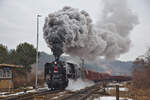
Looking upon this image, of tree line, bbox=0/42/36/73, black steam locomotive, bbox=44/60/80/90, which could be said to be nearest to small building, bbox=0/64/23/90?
black steam locomotive, bbox=44/60/80/90

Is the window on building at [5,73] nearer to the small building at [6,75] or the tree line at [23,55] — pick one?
the small building at [6,75]

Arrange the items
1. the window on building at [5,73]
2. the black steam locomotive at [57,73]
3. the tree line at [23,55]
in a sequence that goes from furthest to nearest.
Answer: the tree line at [23,55], the window on building at [5,73], the black steam locomotive at [57,73]

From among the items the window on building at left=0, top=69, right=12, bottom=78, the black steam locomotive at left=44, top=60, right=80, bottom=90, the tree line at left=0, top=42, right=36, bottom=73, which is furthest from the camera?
the tree line at left=0, top=42, right=36, bottom=73

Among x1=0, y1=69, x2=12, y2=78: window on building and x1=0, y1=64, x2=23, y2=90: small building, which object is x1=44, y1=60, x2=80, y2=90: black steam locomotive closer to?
x1=0, y1=64, x2=23, y2=90: small building

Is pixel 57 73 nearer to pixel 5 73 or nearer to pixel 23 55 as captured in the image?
pixel 5 73

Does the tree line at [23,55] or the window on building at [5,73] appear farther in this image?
the tree line at [23,55]

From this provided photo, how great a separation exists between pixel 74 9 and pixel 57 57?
7.88m

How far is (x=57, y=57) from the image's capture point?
2206 centimetres

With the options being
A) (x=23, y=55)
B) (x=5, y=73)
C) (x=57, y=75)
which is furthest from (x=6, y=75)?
(x=23, y=55)

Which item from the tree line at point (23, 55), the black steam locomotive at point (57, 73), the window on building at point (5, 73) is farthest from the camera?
the tree line at point (23, 55)

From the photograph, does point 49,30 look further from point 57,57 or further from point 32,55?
point 32,55

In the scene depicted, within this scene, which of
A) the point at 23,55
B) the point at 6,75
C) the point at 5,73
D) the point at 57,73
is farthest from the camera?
the point at 23,55

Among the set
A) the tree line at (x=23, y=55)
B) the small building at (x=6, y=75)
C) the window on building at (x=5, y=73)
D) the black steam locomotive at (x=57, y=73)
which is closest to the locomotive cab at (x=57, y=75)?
the black steam locomotive at (x=57, y=73)

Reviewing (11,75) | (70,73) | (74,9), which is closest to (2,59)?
(11,75)
